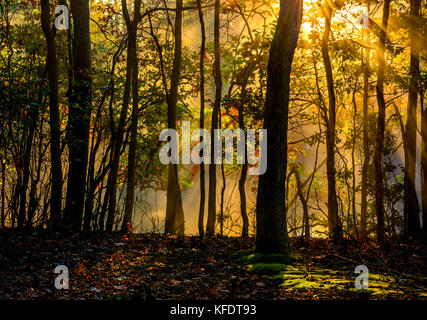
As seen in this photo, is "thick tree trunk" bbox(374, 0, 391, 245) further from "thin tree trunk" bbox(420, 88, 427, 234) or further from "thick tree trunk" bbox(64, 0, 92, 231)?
"thick tree trunk" bbox(64, 0, 92, 231)

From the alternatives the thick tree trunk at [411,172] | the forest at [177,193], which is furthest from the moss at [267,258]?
the thick tree trunk at [411,172]

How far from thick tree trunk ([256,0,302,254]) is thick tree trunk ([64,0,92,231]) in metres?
4.89

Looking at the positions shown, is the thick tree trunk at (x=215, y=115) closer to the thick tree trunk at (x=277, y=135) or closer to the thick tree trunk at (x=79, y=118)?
the thick tree trunk at (x=79, y=118)

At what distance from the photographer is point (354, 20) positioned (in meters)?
12.3

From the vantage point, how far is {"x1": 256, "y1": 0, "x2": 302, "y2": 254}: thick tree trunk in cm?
769

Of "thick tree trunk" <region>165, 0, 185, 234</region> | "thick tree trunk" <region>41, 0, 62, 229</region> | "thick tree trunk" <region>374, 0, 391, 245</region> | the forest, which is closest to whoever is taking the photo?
the forest

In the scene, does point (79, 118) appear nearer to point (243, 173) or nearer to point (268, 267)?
point (243, 173)

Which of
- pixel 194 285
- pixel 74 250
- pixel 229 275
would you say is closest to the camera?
pixel 194 285

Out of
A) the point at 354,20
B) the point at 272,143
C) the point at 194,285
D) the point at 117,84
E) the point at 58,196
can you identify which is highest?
the point at 354,20

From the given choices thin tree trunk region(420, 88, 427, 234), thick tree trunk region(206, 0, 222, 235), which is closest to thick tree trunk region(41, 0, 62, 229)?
thick tree trunk region(206, 0, 222, 235)

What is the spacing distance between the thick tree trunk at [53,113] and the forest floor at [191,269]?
0.85 meters
